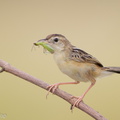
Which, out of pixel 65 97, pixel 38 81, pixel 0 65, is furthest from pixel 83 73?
pixel 0 65

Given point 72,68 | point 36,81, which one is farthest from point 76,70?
point 36,81

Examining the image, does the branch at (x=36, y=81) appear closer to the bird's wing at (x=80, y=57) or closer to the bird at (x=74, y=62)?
the bird at (x=74, y=62)

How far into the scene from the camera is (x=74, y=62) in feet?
5.47

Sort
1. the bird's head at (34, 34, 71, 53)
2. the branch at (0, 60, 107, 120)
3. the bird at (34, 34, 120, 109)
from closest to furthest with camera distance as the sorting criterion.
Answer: the branch at (0, 60, 107, 120)
the bird's head at (34, 34, 71, 53)
the bird at (34, 34, 120, 109)

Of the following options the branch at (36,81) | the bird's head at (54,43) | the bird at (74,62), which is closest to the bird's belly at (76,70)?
the bird at (74,62)

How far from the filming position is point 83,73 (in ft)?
5.58

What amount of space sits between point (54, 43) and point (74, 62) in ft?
0.61

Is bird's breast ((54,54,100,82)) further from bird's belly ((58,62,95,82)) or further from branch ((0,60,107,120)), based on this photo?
branch ((0,60,107,120))

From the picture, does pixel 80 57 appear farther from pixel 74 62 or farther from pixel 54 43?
pixel 54 43

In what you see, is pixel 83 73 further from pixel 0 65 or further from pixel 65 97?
pixel 0 65

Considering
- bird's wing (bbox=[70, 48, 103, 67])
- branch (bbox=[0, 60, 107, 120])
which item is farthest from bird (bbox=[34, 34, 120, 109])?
branch (bbox=[0, 60, 107, 120])

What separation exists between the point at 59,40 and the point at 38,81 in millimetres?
429

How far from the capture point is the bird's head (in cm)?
148

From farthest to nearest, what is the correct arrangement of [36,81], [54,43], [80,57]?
[80,57]
[54,43]
[36,81]
